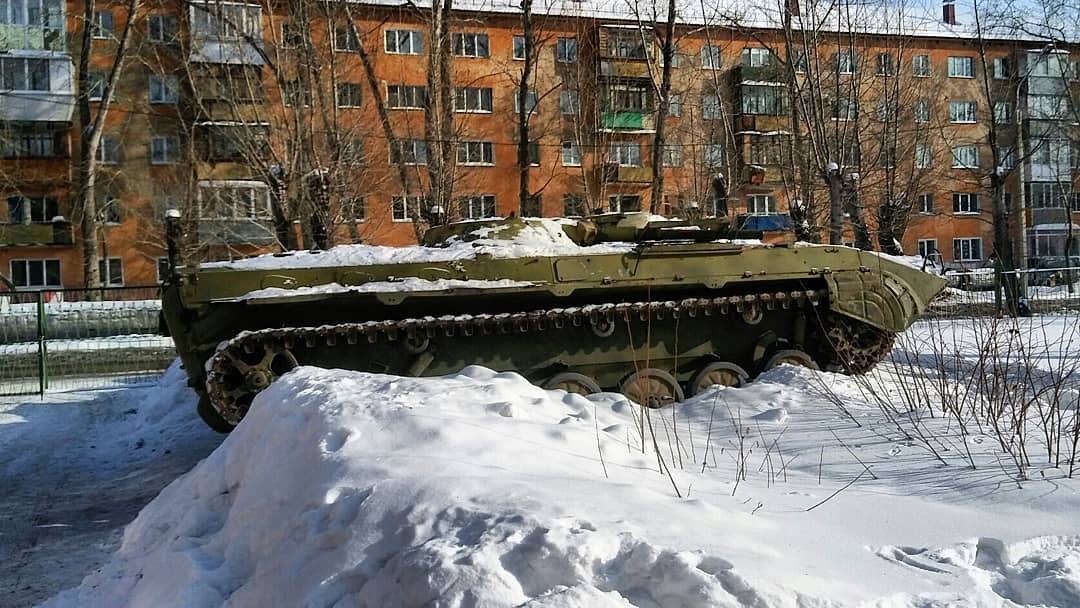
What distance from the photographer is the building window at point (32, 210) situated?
3259cm

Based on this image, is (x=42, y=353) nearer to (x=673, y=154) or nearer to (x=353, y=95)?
(x=353, y=95)

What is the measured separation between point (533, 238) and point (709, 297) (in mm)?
1780

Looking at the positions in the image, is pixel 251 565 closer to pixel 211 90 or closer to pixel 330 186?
pixel 330 186

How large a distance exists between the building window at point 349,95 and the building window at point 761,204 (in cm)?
1606

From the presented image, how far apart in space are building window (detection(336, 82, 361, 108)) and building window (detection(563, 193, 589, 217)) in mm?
8378

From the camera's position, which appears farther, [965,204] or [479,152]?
[965,204]

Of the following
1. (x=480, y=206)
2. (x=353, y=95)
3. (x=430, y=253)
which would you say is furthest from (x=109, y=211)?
(x=430, y=253)

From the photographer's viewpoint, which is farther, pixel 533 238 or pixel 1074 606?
pixel 533 238

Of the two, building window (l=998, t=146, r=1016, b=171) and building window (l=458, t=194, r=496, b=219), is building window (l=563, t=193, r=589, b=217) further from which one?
building window (l=998, t=146, r=1016, b=171)

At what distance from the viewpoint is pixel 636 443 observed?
553cm

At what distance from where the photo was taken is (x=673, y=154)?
32438 mm

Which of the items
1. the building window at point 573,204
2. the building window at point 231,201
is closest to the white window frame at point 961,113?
the building window at point 573,204

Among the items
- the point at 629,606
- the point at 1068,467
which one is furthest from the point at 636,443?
the point at 629,606

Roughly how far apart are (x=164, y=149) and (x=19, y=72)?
537 cm
